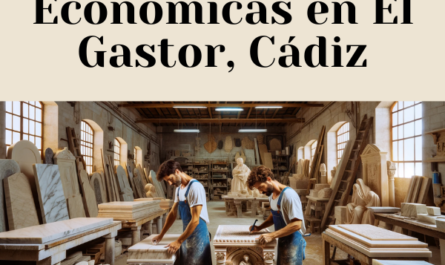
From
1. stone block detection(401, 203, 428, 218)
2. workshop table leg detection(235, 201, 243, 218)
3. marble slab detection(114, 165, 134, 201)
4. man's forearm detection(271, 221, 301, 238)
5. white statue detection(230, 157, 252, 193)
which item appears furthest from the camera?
white statue detection(230, 157, 252, 193)

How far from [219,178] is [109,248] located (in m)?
15.8

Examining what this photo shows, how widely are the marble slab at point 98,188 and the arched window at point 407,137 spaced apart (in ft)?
26.9

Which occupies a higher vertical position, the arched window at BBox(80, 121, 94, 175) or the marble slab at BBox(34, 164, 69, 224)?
the arched window at BBox(80, 121, 94, 175)

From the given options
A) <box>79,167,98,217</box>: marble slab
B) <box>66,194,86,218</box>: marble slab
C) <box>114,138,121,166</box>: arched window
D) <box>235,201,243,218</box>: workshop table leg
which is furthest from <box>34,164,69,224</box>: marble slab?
<box>114,138,121,166</box>: arched window

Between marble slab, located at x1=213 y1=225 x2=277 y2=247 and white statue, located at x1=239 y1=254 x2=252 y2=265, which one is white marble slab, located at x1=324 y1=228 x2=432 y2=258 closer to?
marble slab, located at x1=213 y1=225 x2=277 y2=247

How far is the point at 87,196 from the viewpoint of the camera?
312 inches

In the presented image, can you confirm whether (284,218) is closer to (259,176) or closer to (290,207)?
(290,207)

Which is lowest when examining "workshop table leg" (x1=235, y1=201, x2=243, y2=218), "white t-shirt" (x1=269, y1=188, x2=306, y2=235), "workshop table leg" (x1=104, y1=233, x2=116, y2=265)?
"workshop table leg" (x1=235, y1=201, x2=243, y2=218)

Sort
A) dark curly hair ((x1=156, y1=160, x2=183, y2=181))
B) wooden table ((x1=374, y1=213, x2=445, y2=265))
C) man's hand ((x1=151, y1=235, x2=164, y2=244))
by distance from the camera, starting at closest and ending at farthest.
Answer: dark curly hair ((x1=156, y1=160, x2=183, y2=181))
man's hand ((x1=151, y1=235, x2=164, y2=244))
wooden table ((x1=374, y1=213, x2=445, y2=265))

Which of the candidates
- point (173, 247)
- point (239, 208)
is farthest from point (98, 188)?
point (173, 247)

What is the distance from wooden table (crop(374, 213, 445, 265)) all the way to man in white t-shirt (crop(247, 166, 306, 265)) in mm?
2315

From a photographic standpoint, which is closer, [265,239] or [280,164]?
[265,239]

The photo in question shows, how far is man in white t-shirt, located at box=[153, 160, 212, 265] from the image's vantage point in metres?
3.39

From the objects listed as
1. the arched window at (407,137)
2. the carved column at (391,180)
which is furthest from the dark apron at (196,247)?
the arched window at (407,137)
